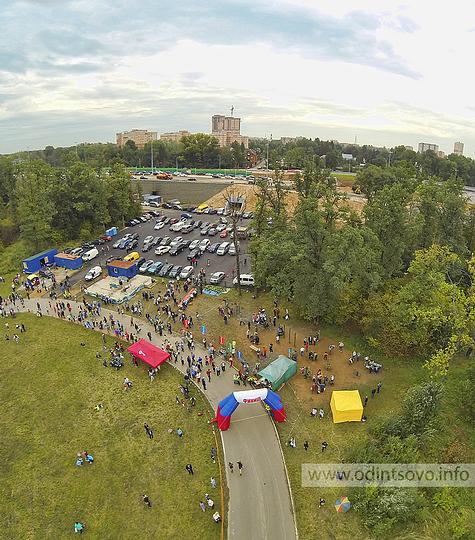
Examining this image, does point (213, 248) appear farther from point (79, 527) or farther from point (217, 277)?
point (79, 527)

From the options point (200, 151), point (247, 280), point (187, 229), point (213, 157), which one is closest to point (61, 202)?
point (187, 229)

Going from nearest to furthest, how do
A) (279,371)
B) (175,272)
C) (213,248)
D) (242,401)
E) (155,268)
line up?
(242,401) → (279,371) → (175,272) → (155,268) → (213,248)

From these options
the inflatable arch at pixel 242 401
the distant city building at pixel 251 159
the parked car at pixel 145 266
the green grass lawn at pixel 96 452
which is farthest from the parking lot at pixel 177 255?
the distant city building at pixel 251 159

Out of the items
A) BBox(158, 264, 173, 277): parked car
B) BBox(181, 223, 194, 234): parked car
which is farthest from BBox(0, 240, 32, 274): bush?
BBox(181, 223, 194, 234): parked car

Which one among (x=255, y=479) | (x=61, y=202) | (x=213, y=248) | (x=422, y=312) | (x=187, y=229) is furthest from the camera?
(x=187, y=229)

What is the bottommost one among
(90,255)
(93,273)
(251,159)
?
(93,273)

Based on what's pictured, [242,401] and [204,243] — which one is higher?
[204,243]

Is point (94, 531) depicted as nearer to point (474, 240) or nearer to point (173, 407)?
point (173, 407)
